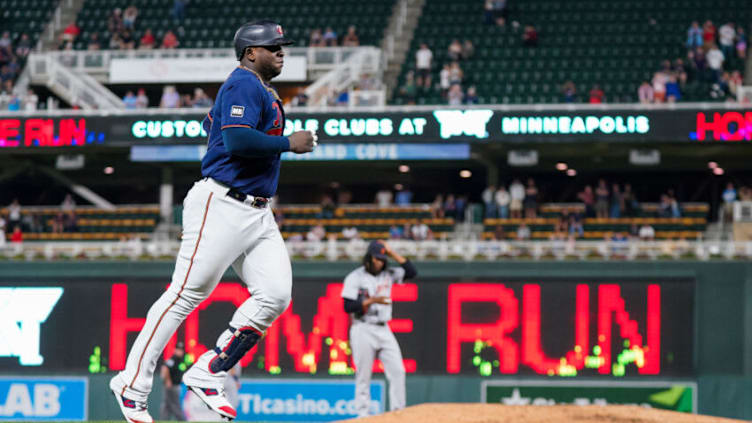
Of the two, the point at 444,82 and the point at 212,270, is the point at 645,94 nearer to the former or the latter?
the point at 444,82

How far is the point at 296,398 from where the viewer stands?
62.3ft

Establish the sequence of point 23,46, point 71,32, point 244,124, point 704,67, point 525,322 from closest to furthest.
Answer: point 244,124, point 525,322, point 704,67, point 23,46, point 71,32

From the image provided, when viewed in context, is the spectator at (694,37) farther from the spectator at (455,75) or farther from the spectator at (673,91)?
the spectator at (455,75)

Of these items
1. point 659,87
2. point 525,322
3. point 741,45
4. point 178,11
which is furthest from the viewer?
point 178,11

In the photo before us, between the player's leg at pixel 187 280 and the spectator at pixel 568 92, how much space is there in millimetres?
17216

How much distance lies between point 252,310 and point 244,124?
3.44ft

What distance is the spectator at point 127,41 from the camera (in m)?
27.1

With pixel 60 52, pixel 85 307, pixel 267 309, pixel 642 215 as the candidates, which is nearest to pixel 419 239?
pixel 642 215

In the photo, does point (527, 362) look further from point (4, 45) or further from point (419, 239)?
point (4, 45)

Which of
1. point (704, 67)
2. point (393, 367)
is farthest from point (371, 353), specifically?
point (704, 67)

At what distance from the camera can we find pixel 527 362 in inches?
731

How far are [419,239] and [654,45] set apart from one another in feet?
25.0

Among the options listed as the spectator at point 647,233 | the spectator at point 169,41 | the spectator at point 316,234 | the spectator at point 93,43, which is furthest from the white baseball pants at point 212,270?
the spectator at point 93,43

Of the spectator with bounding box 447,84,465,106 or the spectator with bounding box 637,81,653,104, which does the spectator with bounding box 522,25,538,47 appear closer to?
the spectator with bounding box 447,84,465,106
